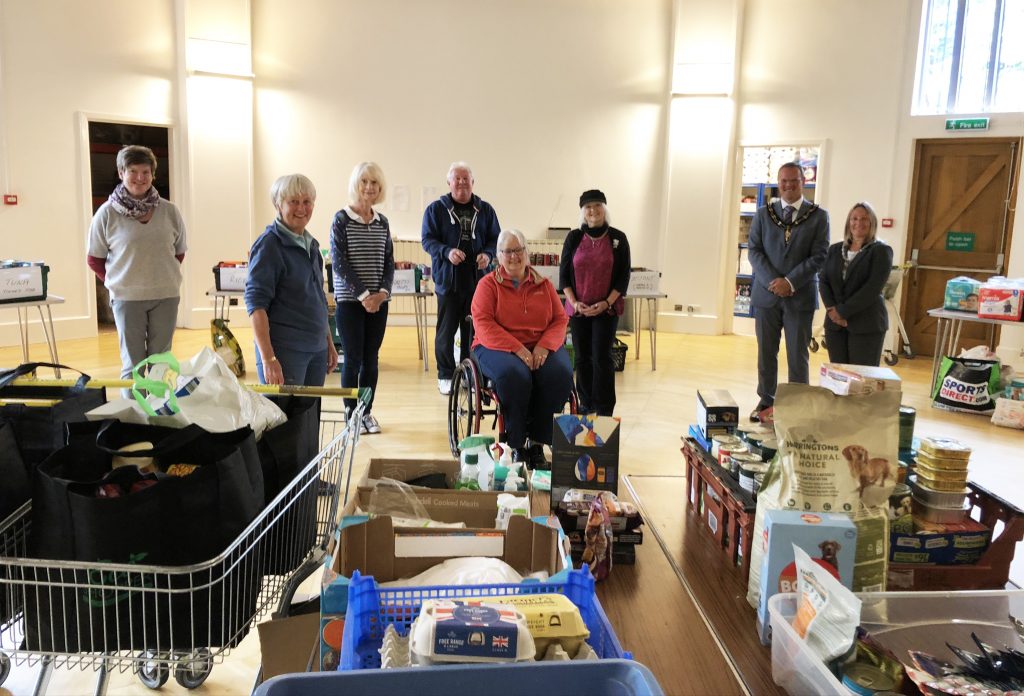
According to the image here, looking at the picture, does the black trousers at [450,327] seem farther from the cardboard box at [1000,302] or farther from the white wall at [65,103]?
the white wall at [65,103]

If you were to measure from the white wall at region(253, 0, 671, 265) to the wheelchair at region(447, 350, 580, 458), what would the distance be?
4.96 metres

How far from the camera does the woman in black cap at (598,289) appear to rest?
4.73 meters

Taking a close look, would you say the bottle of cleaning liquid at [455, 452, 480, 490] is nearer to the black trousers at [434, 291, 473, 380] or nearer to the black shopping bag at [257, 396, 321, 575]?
the black shopping bag at [257, 396, 321, 575]

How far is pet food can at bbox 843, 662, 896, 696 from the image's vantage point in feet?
3.70

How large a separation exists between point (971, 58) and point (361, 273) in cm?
665

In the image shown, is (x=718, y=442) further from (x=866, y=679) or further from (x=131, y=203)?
(x=131, y=203)

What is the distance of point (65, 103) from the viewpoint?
7453 millimetres

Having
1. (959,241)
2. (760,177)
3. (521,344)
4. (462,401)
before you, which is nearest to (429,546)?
(521,344)

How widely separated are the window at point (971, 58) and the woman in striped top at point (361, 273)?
241 inches

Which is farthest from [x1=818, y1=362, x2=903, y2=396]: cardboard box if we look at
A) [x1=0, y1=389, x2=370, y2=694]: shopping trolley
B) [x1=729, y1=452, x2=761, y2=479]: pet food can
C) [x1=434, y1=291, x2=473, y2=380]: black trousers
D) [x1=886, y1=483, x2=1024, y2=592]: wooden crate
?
[x1=434, y1=291, x2=473, y2=380]: black trousers

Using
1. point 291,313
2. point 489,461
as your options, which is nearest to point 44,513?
point 489,461

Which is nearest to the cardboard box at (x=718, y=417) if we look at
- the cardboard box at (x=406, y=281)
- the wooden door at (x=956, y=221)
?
the cardboard box at (x=406, y=281)

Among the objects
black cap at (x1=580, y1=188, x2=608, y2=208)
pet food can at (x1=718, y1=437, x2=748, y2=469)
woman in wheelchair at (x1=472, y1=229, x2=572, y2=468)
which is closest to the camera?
pet food can at (x1=718, y1=437, x2=748, y2=469)

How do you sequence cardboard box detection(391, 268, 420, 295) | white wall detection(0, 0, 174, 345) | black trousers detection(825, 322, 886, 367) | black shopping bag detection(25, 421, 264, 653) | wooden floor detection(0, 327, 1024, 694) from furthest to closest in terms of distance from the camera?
white wall detection(0, 0, 174, 345), cardboard box detection(391, 268, 420, 295), black trousers detection(825, 322, 886, 367), wooden floor detection(0, 327, 1024, 694), black shopping bag detection(25, 421, 264, 653)
